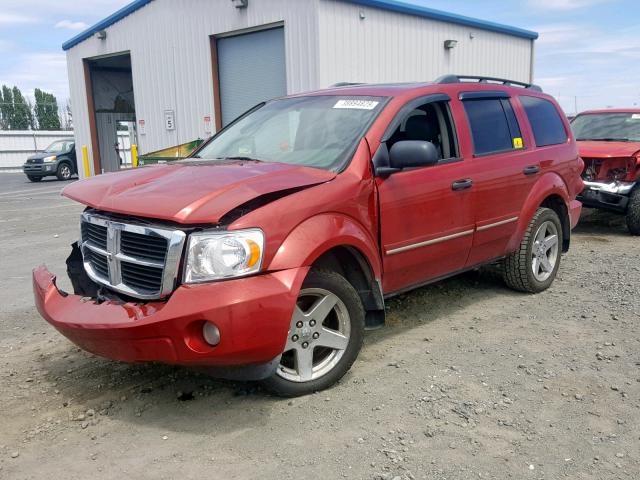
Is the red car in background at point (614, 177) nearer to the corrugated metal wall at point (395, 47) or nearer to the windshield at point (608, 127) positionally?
the windshield at point (608, 127)

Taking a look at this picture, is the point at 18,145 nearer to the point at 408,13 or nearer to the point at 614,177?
the point at 408,13

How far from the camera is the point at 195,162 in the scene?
4176mm

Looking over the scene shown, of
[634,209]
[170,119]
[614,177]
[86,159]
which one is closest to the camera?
[634,209]

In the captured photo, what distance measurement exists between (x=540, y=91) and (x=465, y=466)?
14.2 ft

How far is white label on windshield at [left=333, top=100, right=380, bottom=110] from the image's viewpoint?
13.6ft

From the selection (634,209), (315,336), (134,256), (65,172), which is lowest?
(65,172)

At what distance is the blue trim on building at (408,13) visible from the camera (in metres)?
14.0

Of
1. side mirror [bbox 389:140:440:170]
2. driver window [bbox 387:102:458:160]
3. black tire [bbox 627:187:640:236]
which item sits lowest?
black tire [bbox 627:187:640:236]

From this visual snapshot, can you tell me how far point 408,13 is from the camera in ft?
48.6

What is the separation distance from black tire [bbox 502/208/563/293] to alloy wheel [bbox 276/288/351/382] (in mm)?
2418

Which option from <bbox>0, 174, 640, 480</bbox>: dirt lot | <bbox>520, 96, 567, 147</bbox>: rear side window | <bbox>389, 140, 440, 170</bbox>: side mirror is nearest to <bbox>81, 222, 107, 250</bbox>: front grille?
<bbox>0, 174, 640, 480</bbox>: dirt lot

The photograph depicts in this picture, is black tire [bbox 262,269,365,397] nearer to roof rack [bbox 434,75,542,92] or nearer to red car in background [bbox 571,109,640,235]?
roof rack [bbox 434,75,542,92]

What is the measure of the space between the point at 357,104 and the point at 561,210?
2.75 m

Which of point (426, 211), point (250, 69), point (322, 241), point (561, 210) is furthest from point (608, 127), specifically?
point (250, 69)
